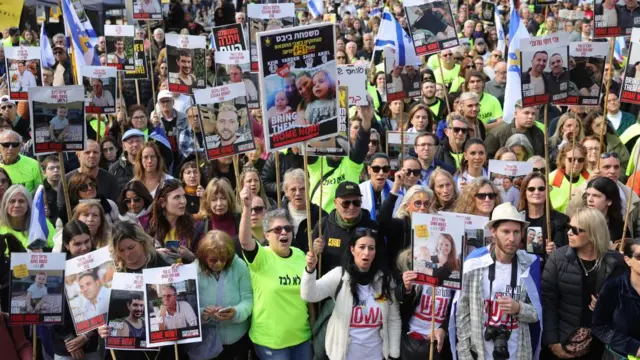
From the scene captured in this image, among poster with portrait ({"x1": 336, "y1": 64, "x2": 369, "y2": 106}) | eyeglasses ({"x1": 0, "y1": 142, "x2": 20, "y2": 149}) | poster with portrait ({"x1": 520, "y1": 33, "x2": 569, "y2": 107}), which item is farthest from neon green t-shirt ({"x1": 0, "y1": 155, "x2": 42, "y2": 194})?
poster with portrait ({"x1": 520, "y1": 33, "x2": 569, "y2": 107})

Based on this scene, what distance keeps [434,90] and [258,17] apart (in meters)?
2.81

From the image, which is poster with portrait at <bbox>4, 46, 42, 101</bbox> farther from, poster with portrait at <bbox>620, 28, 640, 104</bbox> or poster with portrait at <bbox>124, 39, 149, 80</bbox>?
poster with portrait at <bbox>620, 28, 640, 104</bbox>

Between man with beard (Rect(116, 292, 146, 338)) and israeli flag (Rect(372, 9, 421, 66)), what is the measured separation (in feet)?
16.8

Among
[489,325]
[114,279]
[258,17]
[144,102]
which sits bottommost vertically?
[489,325]

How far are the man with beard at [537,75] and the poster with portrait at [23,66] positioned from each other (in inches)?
242

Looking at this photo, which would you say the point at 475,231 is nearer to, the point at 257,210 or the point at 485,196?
the point at 485,196

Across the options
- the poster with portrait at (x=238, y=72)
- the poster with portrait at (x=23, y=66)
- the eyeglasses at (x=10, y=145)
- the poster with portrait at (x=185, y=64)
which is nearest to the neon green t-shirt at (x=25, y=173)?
the eyeglasses at (x=10, y=145)

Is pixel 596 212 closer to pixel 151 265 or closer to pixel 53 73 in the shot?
pixel 151 265

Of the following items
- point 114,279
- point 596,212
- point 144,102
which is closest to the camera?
point 114,279

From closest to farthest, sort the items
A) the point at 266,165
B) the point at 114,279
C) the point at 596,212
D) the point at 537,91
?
1. the point at 114,279
2. the point at 596,212
3. the point at 537,91
4. the point at 266,165

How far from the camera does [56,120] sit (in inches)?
308

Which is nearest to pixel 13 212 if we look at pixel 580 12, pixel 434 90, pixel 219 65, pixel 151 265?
pixel 151 265

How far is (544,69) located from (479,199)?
1630 mm

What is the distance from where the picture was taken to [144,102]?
14.1m
